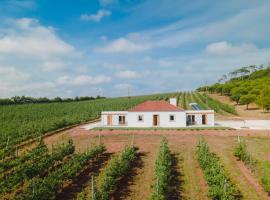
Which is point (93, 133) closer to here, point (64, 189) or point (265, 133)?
point (64, 189)

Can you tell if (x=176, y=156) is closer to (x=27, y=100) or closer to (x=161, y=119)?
(x=161, y=119)

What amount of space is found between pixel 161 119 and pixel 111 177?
22018mm

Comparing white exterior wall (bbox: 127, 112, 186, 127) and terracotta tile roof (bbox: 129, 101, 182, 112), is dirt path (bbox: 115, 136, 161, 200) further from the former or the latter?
terracotta tile roof (bbox: 129, 101, 182, 112)

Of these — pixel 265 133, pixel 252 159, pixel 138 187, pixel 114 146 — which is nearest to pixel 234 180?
pixel 252 159

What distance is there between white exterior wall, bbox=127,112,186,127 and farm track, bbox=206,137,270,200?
9414 millimetres

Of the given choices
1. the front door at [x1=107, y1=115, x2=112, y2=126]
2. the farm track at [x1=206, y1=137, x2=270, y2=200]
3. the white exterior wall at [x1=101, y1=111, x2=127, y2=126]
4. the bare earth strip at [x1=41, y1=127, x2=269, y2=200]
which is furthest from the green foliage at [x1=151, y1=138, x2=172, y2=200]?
the front door at [x1=107, y1=115, x2=112, y2=126]

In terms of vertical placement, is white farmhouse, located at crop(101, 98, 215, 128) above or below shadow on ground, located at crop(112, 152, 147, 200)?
above

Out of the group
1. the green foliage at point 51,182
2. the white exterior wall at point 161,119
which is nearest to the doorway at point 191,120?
the white exterior wall at point 161,119

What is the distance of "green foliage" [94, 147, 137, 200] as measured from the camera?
14922 millimetres

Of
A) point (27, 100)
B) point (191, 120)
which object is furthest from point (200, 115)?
point (27, 100)

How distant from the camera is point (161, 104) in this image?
39656mm

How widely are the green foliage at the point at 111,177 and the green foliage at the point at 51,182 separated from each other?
1.78m

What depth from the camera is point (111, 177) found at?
16859 mm

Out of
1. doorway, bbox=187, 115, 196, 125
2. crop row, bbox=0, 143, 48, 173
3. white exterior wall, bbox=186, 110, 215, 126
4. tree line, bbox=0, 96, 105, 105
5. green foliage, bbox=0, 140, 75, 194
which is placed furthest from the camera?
tree line, bbox=0, 96, 105, 105
